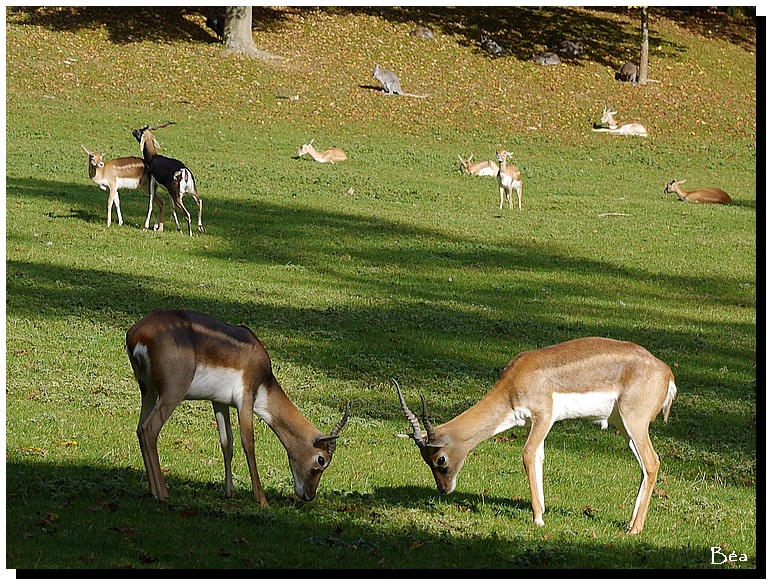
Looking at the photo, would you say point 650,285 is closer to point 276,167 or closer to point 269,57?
point 276,167

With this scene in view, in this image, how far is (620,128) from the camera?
118 ft

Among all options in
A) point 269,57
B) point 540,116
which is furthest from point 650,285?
point 269,57

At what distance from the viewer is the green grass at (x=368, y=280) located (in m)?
7.16

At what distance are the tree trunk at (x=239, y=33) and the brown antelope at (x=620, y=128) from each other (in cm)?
1264

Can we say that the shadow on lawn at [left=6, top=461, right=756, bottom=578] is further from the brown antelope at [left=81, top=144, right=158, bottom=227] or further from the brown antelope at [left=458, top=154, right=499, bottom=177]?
the brown antelope at [left=458, top=154, right=499, bottom=177]

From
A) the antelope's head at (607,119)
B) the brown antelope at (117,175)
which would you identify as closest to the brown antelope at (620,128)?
the antelope's head at (607,119)

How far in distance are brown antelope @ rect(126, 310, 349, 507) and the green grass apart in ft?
1.12

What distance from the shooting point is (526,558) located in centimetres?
664

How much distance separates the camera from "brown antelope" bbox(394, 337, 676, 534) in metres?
7.24

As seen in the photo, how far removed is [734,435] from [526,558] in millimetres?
4609

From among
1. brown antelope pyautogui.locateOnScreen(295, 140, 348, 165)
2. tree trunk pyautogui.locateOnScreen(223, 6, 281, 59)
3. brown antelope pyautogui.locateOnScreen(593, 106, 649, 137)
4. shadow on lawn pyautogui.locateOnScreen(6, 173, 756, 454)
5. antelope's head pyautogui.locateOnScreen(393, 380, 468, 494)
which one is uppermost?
tree trunk pyautogui.locateOnScreen(223, 6, 281, 59)

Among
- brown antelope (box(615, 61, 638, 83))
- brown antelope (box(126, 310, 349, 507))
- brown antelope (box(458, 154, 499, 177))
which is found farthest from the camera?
brown antelope (box(615, 61, 638, 83))

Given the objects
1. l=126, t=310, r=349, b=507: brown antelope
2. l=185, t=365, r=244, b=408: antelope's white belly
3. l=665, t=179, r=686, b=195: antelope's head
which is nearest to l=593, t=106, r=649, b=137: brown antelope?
l=665, t=179, r=686, b=195: antelope's head

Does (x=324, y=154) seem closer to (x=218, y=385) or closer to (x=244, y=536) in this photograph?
(x=218, y=385)
